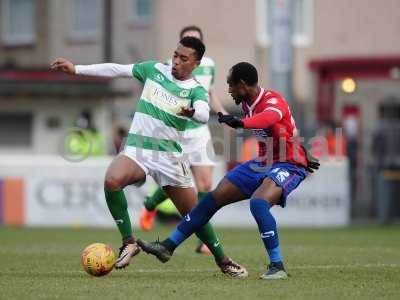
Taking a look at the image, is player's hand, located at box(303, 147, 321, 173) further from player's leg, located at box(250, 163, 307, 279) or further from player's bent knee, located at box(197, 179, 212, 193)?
player's bent knee, located at box(197, 179, 212, 193)

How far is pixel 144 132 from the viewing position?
37.8 ft

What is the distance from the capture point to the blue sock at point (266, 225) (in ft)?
35.5

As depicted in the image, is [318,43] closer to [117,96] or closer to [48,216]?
[117,96]

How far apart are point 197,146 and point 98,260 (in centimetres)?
390

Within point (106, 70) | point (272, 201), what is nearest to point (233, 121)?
point (272, 201)

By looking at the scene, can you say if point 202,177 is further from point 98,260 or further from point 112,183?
point 98,260

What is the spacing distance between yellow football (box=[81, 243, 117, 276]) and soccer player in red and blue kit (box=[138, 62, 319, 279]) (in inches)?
14.3

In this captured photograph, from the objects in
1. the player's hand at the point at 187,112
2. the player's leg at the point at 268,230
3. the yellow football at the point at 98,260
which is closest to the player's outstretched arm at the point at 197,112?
the player's hand at the point at 187,112

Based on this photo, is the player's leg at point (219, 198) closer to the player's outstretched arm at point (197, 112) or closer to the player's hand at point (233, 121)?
the player's outstretched arm at point (197, 112)

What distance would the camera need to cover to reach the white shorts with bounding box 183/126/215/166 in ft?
47.8

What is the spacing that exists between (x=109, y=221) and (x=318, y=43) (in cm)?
1536

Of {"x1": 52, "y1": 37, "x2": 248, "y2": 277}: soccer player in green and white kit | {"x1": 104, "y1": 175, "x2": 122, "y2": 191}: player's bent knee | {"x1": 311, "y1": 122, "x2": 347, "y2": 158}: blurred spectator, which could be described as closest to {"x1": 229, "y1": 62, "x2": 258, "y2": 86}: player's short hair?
{"x1": 52, "y1": 37, "x2": 248, "y2": 277}: soccer player in green and white kit

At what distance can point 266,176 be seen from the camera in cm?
1100

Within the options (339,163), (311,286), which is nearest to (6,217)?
(339,163)
